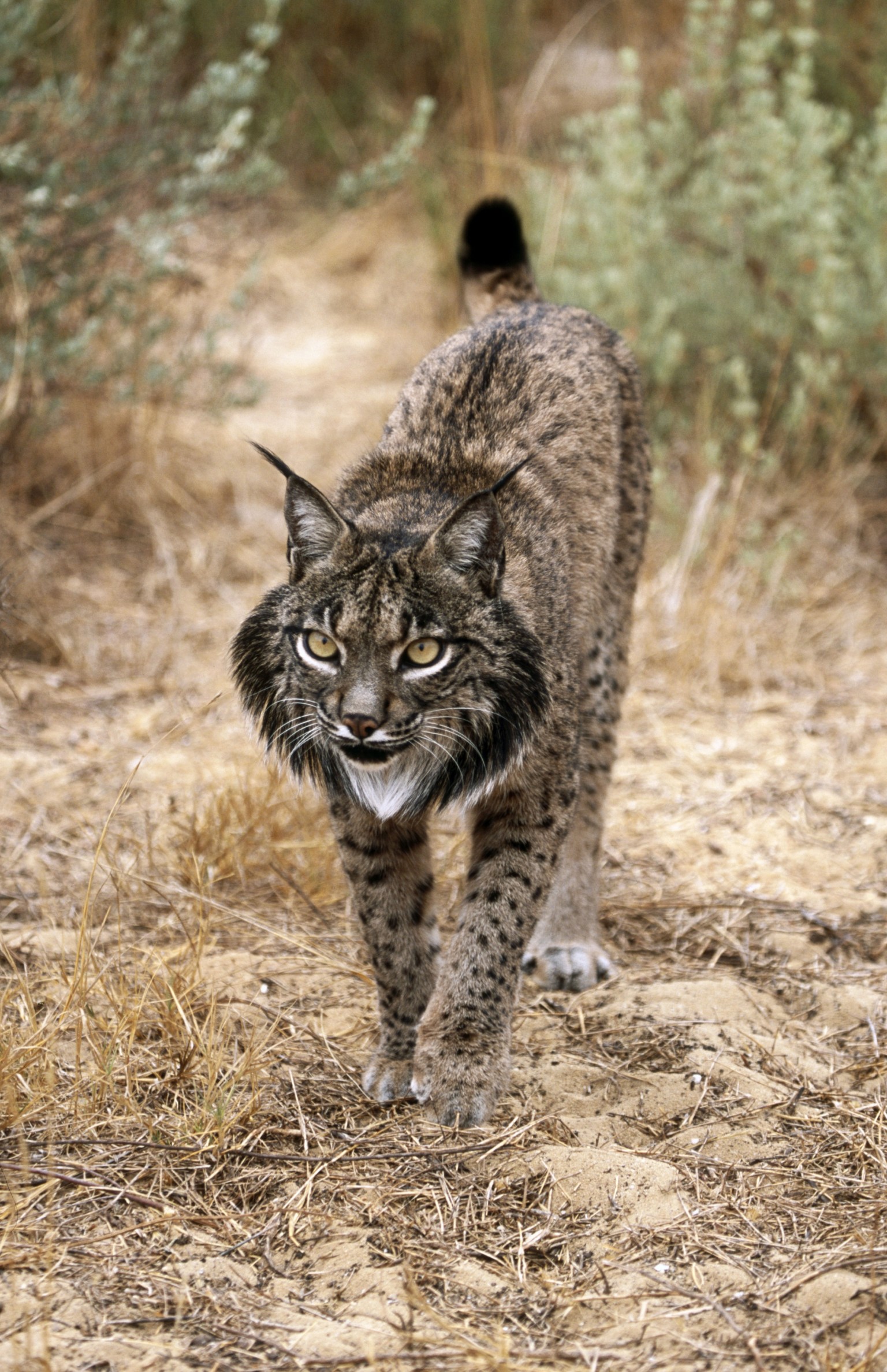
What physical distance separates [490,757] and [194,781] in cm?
181

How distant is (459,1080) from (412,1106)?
0.14 m

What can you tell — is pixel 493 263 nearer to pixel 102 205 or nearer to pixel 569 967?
pixel 569 967

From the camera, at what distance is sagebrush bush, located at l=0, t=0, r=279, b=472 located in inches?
221

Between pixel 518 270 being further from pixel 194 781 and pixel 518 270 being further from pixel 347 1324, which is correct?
pixel 347 1324

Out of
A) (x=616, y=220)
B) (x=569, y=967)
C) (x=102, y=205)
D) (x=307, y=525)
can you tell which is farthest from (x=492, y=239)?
(x=102, y=205)

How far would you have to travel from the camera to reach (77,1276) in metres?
2.29

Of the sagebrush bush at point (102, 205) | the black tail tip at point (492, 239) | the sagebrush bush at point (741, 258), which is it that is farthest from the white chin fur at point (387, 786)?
the sagebrush bush at point (741, 258)

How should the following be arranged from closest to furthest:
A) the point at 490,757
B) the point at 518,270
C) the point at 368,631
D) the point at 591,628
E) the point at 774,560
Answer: the point at 368,631
the point at 490,757
the point at 591,628
the point at 518,270
the point at 774,560

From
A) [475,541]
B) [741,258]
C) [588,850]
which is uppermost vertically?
[741,258]

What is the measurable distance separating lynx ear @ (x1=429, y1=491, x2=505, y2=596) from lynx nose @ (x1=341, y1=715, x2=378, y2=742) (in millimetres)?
408

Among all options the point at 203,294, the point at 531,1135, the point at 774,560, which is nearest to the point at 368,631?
the point at 531,1135

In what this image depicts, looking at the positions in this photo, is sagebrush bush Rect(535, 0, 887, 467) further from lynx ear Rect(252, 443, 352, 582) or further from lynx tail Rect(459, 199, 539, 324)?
lynx ear Rect(252, 443, 352, 582)

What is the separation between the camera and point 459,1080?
117 inches

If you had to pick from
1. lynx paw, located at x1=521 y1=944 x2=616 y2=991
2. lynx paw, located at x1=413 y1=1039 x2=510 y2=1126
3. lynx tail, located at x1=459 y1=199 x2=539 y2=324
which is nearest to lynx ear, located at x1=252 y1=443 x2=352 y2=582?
lynx paw, located at x1=413 y1=1039 x2=510 y2=1126
